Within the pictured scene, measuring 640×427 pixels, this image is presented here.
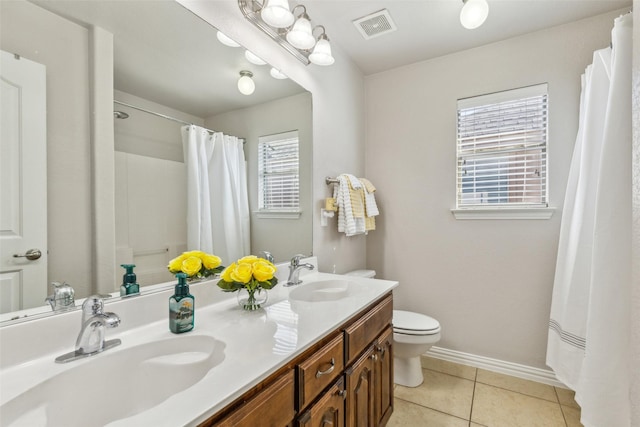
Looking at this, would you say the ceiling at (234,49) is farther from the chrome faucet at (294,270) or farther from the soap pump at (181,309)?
the chrome faucet at (294,270)

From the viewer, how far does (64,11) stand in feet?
2.69

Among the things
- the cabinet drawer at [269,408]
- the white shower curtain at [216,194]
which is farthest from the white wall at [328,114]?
the cabinet drawer at [269,408]

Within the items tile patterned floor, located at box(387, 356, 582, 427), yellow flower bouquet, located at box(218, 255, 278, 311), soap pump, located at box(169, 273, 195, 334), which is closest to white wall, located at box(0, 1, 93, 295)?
soap pump, located at box(169, 273, 195, 334)

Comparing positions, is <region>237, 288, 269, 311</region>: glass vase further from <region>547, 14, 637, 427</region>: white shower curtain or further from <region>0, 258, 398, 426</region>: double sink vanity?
<region>547, 14, 637, 427</region>: white shower curtain

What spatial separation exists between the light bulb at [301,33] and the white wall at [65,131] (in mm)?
989

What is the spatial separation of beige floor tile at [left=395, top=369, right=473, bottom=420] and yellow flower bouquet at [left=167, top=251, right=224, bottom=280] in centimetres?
156

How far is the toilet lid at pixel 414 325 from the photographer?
1860 mm

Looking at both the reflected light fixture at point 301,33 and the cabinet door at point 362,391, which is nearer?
the cabinet door at point 362,391

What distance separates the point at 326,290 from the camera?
1621 mm

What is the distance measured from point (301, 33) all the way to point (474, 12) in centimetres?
96

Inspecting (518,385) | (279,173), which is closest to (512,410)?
(518,385)

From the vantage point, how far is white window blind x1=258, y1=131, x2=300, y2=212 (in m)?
1.54

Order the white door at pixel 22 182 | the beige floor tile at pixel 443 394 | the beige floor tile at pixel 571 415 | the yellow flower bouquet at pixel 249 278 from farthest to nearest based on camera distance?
the beige floor tile at pixel 443 394 → the beige floor tile at pixel 571 415 → the yellow flower bouquet at pixel 249 278 → the white door at pixel 22 182

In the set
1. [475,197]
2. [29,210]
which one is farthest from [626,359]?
[29,210]
